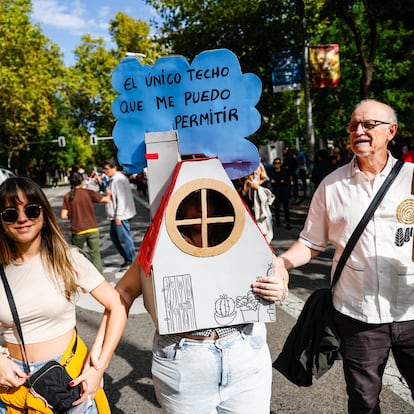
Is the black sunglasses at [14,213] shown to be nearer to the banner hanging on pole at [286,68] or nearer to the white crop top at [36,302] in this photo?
the white crop top at [36,302]

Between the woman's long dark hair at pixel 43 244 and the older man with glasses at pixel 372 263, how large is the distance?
3.13 feet

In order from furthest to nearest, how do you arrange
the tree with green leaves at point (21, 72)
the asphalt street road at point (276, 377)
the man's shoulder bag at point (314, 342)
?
1. the tree with green leaves at point (21, 72)
2. the asphalt street road at point (276, 377)
3. the man's shoulder bag at point (314, 342)

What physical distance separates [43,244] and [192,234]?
65cm

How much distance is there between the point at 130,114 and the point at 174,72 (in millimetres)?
224

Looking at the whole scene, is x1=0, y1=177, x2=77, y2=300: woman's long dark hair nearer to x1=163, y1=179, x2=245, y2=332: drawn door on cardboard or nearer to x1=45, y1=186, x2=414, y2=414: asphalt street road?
x1=163, y1=179, x2=245, y2=332: drawn door on cardboard

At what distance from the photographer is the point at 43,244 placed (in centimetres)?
176

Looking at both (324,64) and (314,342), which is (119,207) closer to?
(314,342)

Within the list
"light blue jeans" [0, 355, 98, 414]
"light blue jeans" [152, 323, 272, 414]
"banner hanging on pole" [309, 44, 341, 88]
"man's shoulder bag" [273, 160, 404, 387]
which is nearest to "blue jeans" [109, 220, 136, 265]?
"man's shoulder bag" [273, 160, 404, 387]

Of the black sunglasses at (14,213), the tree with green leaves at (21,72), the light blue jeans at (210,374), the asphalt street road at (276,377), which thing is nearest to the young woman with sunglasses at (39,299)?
the black sunglasses at (14,213)

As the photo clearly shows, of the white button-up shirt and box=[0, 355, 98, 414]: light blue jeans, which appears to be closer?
box=[0, 355, 98, 414]: light blue jeans

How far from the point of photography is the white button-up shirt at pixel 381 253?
188cm

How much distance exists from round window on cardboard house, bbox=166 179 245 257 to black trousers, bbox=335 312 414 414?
836mm

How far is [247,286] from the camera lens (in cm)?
148

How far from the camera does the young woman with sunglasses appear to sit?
1631 millimetres
